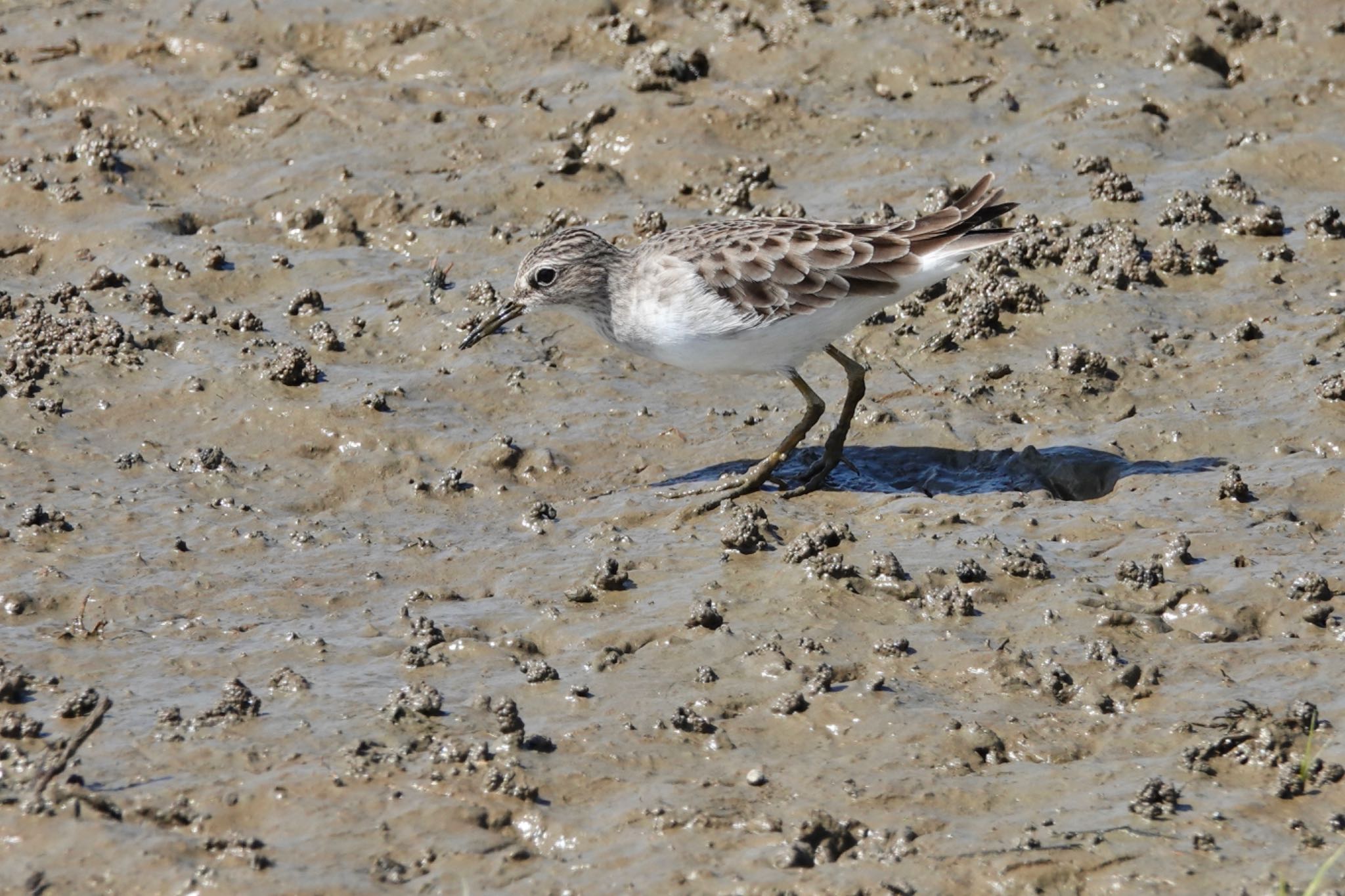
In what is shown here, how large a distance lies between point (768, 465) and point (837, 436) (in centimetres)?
52

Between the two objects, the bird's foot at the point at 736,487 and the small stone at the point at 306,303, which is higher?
the small stone at the point at 306,303

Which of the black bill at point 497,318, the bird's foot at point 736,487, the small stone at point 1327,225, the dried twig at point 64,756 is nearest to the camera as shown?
the dried twig at point 64,756

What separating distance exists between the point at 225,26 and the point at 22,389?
17.3ft

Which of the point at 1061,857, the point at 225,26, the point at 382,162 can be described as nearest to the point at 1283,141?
the point at 382,162

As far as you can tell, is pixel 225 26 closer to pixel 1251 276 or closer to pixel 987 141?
pixel 987 141

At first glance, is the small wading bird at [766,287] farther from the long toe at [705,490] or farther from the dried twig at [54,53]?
the dried twig at [54,53]

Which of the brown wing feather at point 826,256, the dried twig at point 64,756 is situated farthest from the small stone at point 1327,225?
the dried twig at point 64,756

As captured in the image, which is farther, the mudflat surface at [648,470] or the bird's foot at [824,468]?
the bird's foot at [824,468]

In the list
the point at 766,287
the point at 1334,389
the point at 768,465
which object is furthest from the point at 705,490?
the point at 1334,389

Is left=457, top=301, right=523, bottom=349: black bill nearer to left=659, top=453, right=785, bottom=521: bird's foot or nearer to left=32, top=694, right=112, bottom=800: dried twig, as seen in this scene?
left=659, top=453, right=785, bottom=521: bird's foot

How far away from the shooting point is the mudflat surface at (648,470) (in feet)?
20.5

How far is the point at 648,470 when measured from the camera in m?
9.66

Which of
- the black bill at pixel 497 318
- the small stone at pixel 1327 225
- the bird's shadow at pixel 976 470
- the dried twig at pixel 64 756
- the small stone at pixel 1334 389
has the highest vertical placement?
the dried twig at pixel 64 756

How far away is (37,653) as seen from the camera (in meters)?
7.45
